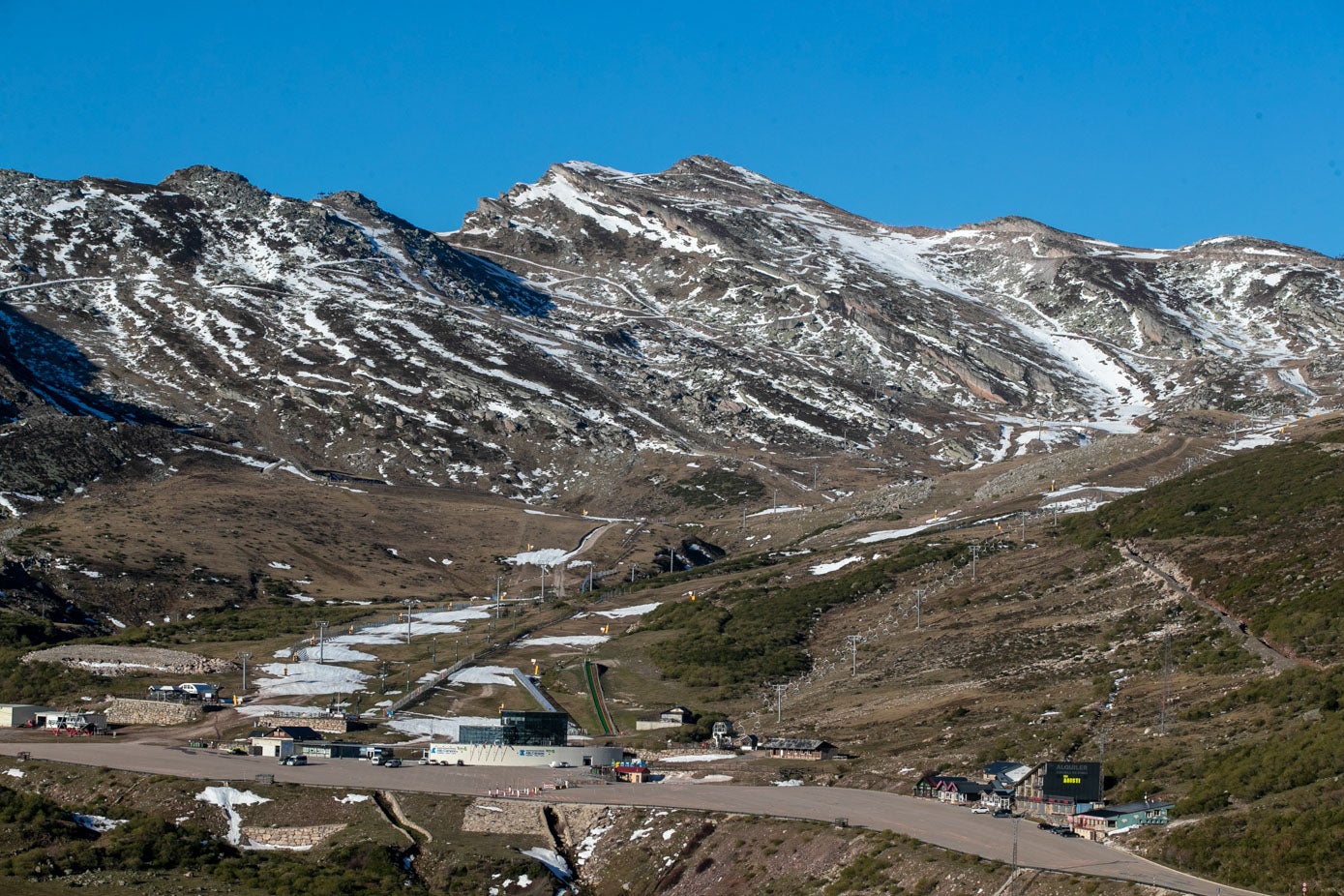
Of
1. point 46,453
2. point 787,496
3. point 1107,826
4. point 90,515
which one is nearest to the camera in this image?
point 1107,826

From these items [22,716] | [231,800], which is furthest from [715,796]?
[22,716]

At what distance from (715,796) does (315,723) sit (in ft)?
106

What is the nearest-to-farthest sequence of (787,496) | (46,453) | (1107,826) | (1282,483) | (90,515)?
(1107,826)
(1282,483)
(90,515)
(46,453)
(787,496)

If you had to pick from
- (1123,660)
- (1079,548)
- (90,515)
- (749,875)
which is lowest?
(749,875)

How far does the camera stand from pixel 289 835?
6397 centimetres

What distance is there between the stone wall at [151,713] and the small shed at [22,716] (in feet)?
13.0

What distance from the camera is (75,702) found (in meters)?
94.9

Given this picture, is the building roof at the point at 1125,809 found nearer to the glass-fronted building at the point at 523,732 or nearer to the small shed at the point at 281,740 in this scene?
the glass-fronted building at the point at 523,732

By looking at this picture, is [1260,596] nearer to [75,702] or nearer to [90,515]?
[75,702]

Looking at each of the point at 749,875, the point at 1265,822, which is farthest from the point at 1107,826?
the point at 749,875

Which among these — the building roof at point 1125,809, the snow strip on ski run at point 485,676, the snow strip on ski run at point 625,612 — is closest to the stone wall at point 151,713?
the snow strip on ski run at point 485,676

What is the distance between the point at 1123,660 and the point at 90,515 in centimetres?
10745

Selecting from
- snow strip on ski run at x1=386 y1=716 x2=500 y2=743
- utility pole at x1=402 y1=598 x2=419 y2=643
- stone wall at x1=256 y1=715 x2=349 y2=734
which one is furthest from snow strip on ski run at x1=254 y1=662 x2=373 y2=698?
utility pole at x1=402 y1=598 x2=419 y2=643

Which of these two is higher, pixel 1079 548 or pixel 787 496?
pixel 787 496
